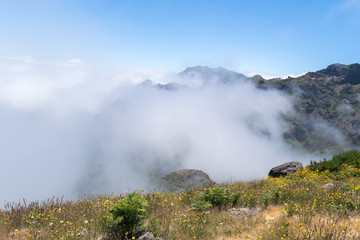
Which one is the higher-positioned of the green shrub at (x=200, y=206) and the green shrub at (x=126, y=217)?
the green shrub at (x=126, y=217)

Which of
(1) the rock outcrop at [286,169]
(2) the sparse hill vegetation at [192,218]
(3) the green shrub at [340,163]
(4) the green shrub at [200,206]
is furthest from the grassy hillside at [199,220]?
(1) the rock outcrop at [286,169]

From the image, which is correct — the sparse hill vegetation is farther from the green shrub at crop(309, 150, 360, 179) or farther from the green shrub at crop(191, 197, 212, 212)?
the green shrub at crop(309, 150, 360, 179)

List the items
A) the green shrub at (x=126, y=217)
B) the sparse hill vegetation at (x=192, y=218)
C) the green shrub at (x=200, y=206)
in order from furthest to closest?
the green shrub at (x=200, y=206), the sparse hill vegetation at (x=192, y=218), the green shrub at (x=126, y=217)

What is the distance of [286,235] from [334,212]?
10.1 feet

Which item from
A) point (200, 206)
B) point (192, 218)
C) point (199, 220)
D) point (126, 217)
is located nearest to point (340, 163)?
point (200, 206)

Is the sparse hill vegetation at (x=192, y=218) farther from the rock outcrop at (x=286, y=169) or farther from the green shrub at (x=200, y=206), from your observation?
the rock outcrop at (x=286, y=169)

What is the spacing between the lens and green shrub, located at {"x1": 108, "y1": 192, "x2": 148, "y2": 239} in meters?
5.75

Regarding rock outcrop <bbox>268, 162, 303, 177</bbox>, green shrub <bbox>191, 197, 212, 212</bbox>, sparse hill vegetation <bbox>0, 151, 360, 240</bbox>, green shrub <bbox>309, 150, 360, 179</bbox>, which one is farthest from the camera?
rock outcrop <bbox>268, 162, 303, 177</bbox>

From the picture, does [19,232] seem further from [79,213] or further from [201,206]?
[201,206]

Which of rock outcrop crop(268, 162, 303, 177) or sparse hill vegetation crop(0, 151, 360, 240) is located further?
rock outcrop crop(268, 162, 303, 177)

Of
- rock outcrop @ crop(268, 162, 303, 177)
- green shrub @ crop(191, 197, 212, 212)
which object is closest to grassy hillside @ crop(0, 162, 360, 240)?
green shrub @ crop(191, 197, 212, 212)

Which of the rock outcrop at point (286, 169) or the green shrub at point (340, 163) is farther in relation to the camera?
the rock outcrop at point (286, 169)

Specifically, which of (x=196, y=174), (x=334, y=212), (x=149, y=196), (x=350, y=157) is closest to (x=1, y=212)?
(x=149, y=196)

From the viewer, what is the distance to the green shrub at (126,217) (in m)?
5.75
